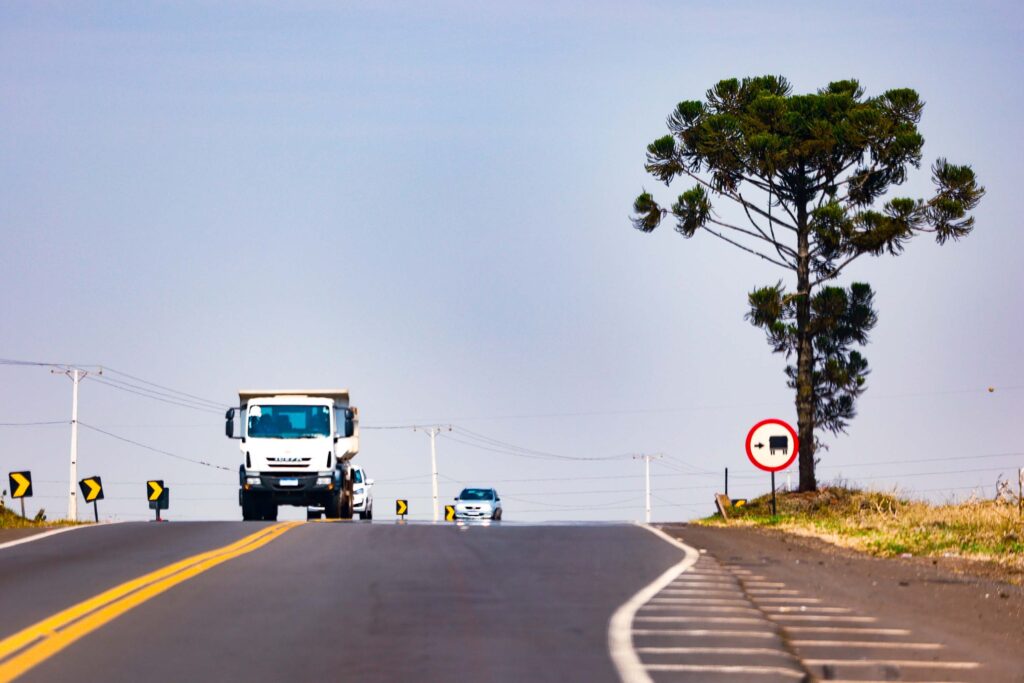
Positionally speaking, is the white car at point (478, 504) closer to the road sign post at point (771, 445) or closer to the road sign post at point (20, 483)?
the road sign post at point (20, 483)

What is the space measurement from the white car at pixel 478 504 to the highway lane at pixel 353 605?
4151 centimetres

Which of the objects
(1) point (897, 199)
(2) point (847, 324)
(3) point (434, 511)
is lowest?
(3) point (434, 511)

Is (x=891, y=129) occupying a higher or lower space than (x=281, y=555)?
higher

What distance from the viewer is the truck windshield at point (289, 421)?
32.9 m

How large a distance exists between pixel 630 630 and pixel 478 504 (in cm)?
5103

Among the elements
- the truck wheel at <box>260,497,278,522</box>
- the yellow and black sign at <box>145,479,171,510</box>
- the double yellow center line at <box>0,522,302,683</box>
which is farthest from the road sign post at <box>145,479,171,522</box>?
the double yellow center line at <box>0,522,302,683</box>

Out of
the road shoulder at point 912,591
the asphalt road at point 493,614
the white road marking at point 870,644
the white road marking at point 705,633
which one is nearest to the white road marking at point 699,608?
the asphalt road at point 493,614

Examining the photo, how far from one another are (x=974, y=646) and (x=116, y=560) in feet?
29.5

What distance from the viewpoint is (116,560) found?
15.9m

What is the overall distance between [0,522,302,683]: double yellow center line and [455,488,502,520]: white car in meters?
45.0

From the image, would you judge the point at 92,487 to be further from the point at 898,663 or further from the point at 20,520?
the point at 898,663

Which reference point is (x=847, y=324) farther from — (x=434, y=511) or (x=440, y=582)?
(x=434, y=511)

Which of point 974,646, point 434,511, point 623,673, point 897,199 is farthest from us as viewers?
point 434,511

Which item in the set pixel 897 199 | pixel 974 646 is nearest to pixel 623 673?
pixel 974 646
